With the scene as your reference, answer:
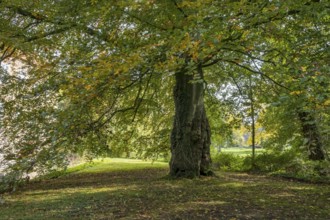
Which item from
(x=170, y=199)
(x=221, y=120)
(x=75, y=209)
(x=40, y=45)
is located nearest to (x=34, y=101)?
(x=40, y=45)

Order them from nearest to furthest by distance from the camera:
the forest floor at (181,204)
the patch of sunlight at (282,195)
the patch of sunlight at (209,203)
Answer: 1. the forest floor at (181,204)
2. the patch of sunlight at (209,203)
3. the patch of sunlight at (282,195)

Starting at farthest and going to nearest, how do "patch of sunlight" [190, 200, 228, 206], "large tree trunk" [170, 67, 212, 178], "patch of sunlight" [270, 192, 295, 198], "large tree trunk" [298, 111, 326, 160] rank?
"large tree trunk" [170, 67, 212, 178] → "patch of sunlight" [270, 192, 295, 198] → "patch of sunlight" [190, 200, 228, 206] → "large tree trunk" [298, 111, 326, 160]

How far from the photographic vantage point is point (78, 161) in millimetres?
25453

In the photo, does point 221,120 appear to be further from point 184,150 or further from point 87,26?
point 87,26

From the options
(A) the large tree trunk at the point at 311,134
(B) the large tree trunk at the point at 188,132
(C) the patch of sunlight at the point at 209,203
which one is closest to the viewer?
(A) the large tree trunk at the point at 311,134

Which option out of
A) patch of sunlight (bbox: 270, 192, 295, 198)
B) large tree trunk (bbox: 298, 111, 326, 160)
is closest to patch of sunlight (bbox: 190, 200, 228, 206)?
patch of sunlight (bbox: 270, 192, 295, 198)

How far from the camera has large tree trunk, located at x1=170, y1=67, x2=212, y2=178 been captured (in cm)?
1048

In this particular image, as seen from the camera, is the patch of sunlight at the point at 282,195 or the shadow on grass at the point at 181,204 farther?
the patch of sunlight at the point at 282,195

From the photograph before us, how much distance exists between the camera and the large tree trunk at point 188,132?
1048 cm

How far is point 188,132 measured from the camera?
10.5 metres

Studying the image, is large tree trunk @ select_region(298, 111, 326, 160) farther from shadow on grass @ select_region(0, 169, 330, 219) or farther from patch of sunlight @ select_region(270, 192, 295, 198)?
patch of sunlight @ select_region(270, 192, 295, 198)

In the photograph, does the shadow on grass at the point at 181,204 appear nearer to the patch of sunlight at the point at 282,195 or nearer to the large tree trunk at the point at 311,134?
the patch of sunlight at the point at 282,195

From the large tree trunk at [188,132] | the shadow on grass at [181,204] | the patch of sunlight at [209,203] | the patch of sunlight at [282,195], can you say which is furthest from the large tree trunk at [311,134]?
the large tree trunk at [188,132]

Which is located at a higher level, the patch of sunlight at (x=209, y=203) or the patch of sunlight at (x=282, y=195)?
the patch of sunlight at (x=282, y=195)
